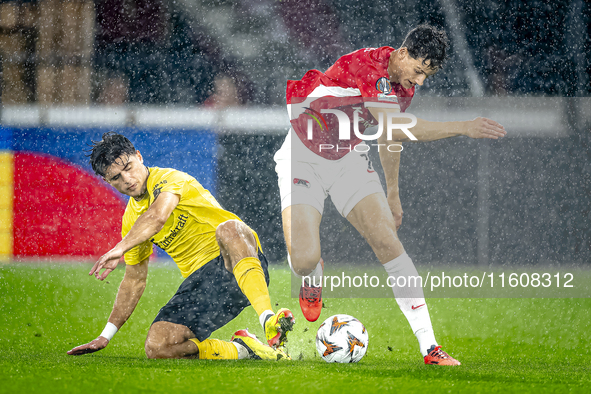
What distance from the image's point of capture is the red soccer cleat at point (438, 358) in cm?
280

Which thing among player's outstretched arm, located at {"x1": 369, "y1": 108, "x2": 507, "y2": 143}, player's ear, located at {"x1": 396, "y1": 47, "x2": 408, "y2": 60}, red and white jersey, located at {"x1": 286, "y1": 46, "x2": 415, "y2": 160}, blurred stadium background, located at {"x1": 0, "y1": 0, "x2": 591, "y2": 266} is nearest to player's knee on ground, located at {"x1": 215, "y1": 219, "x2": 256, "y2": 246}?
red and white jersey, located at {"x1": 286, "y1": 46, "x2": 415, "y2": 160}

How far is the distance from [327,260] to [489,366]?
4.31 meters

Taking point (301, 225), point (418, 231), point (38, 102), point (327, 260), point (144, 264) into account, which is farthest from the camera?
point (38, 102)

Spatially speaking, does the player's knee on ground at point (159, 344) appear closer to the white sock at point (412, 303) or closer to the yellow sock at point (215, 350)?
the yellow sock at point (215, 350)

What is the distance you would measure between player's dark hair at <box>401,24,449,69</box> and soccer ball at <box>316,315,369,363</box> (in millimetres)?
1465

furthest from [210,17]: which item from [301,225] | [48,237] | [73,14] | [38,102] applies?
[301,225]

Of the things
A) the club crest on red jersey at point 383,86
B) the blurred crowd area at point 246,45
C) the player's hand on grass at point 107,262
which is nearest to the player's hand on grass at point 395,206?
the club crest on red jersey at point 383,86

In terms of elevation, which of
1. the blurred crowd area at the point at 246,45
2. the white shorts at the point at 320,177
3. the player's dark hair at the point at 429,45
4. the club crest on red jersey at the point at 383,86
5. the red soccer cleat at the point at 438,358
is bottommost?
the red soccer cleat at the point at 438,358

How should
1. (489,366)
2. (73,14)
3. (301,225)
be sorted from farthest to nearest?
1. (73,14)
2. (301,225)
3. (489,366)

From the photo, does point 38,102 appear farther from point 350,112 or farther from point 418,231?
point 350,112

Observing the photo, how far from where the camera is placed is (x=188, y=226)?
3082 millimetres

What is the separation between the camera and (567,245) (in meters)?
7.77

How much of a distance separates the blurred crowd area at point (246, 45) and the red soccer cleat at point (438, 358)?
604cm

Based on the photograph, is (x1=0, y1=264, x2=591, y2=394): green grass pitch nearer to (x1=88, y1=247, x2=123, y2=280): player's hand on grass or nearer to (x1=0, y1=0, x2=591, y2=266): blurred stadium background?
(x1=88, y1=247, x2=123, y2=280): player's hand on grass
